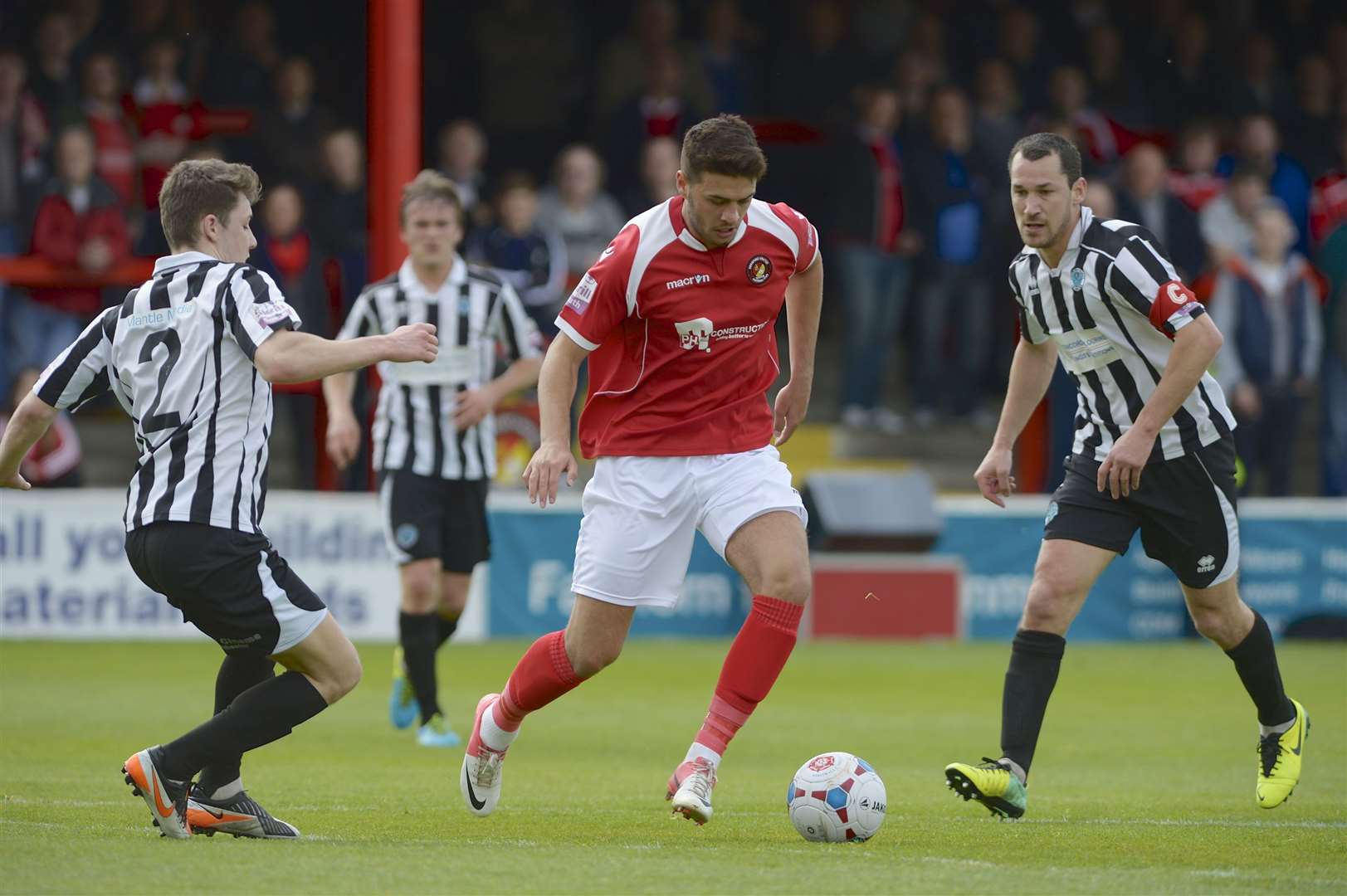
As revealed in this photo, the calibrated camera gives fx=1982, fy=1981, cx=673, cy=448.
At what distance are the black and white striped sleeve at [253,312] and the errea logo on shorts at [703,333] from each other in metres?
1.15

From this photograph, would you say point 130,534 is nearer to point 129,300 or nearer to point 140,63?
point 129,300

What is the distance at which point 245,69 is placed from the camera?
14.8m

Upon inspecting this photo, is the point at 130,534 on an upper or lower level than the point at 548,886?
upper

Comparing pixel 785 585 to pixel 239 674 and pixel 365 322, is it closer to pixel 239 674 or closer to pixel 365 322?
pixel 239 674

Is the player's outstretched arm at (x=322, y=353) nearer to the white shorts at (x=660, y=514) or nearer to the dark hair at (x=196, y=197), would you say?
the dark hair at (x=196, y=197)

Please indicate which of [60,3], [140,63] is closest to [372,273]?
[140,63]

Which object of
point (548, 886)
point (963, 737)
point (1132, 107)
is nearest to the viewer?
point (548, 886)

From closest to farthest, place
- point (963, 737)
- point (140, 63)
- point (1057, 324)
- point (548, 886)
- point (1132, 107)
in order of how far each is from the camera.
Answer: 1. point (548, 886)
2. point (1057, 324)
3. point (963, 737)
4. point (140, 63)
5. point (1132, 107)

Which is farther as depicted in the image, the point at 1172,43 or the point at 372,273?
the point at 1172,43

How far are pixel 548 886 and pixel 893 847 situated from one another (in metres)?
1.24

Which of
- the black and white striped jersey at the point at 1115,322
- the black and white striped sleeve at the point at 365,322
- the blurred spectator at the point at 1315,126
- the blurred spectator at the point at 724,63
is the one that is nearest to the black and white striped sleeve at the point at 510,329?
the black and white striped sleeve at the point at 365,322

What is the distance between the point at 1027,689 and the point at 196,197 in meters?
2.92

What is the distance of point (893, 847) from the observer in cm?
554

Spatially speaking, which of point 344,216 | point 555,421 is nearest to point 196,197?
point 555,421
